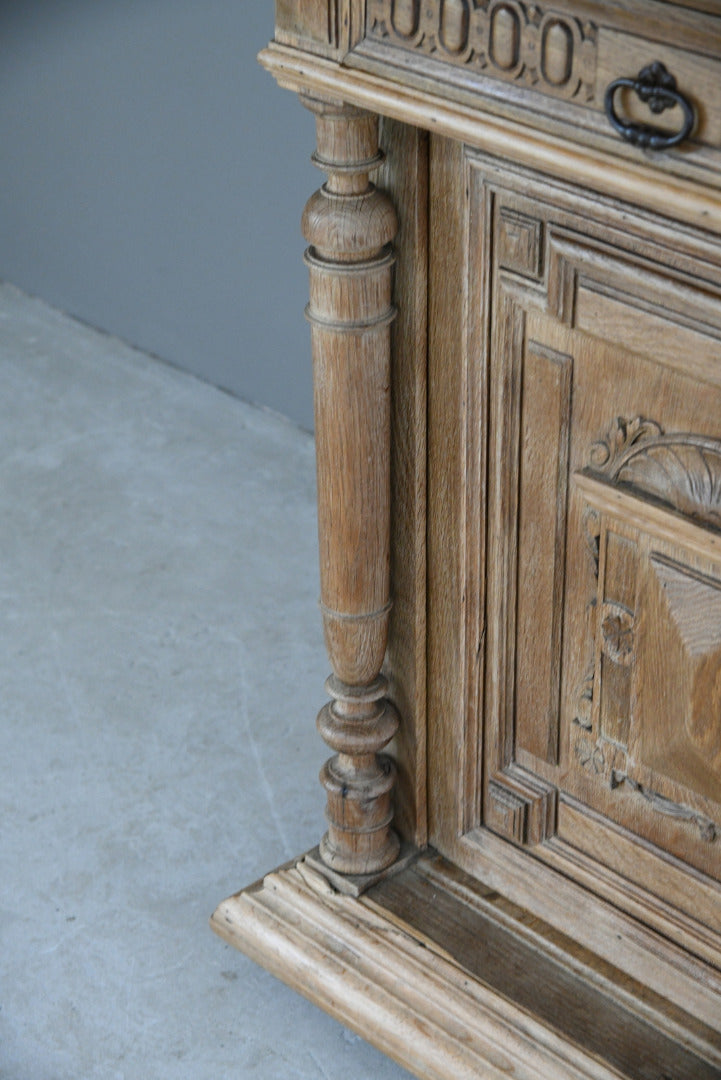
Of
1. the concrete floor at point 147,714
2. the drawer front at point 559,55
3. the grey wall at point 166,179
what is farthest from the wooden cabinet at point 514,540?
the grey wall at point 166,179

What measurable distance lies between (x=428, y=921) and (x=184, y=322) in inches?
68.5

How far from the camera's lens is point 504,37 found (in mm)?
1309

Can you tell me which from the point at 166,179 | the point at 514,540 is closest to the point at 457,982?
the point at 514,540

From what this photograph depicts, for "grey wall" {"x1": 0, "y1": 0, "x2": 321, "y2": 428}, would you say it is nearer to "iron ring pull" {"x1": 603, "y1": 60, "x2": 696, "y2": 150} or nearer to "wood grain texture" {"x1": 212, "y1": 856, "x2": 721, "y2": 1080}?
"wood grain texture" {"x1": 212, "y1": 856, "x2": 721, "y2": 1080}

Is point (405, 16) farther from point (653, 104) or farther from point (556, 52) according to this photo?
point (653, 104)

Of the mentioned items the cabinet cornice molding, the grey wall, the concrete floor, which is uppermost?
Result: the cabinet cornice molding

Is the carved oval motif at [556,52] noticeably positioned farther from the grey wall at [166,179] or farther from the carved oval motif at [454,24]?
the grey wall at [166,179]

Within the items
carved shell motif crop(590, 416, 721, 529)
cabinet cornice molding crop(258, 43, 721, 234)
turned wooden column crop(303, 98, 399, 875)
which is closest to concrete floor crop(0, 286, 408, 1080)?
turned wooden column crop(303, 98, 399, 875)

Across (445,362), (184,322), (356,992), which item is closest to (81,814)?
(356,992)

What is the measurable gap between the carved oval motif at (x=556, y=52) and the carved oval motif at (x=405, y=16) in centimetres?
14

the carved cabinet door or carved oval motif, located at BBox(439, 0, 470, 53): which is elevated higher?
carved oval motif, located at BBox(439, 0, 470, 53)

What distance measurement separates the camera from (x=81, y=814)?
7.43 ft

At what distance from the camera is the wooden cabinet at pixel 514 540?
1.33 metres

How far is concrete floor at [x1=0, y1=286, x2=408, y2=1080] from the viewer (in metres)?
1.95
